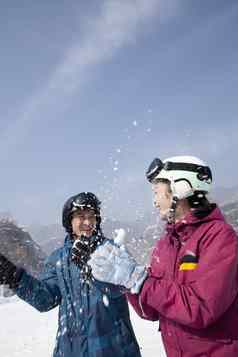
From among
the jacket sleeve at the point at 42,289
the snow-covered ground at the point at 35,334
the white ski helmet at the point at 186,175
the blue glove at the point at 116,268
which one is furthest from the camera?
the snow-covered ground at the point at 35,334

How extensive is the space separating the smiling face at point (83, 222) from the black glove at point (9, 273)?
2.56 feet

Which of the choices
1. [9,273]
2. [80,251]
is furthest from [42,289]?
[80,251]

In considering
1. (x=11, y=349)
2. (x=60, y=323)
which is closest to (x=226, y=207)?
(x=11, y=349)

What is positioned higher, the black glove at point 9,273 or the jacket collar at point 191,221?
the black glove at point 9,273

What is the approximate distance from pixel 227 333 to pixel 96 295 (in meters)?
1.89

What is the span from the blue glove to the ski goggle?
75 centimetres

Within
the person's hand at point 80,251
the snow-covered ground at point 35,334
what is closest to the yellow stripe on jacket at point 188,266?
the person's hand at point 80,251

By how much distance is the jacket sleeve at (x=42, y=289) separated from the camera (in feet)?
14.4

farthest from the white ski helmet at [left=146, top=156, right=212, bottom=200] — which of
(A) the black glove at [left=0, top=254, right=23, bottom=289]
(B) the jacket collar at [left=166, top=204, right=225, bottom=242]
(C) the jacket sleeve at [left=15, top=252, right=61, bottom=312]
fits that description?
(C) the jacket sleeve at [left=15, top=252, right=61, bottom=312]

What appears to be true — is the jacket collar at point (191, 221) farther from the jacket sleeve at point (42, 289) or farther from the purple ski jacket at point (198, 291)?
the jacket sleeve at point (42, 289)

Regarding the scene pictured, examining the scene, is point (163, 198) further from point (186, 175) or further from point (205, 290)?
point (205, 290)

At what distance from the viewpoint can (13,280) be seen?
4.23 metres

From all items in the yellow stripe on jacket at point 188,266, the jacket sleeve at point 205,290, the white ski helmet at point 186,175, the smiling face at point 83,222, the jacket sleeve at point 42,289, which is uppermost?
the smiling face at point 83,222

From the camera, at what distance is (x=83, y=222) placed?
466 cm
